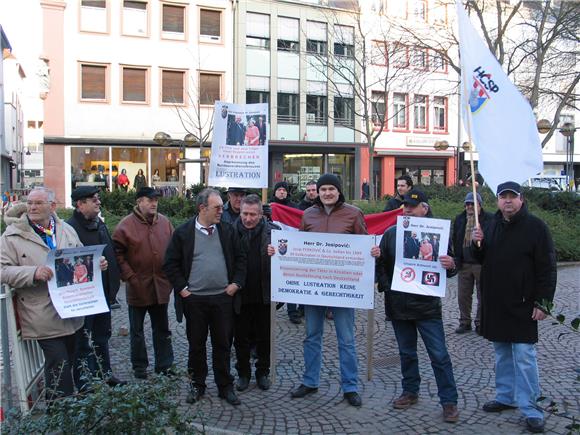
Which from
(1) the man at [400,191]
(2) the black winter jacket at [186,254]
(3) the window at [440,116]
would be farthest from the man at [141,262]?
(3) the window at [440,116]

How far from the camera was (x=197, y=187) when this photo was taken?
17.3 metres

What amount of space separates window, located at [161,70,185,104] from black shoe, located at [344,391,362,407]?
29718 mm

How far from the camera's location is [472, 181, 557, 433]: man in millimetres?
4715

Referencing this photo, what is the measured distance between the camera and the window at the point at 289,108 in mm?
35969

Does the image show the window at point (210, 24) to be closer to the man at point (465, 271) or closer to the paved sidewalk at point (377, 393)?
the paved sidewalk at point (377, 393)

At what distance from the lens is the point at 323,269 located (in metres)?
5.52

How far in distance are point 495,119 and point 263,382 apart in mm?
3296

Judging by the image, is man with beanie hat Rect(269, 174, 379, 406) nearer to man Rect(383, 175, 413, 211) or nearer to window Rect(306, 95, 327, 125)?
man Rect(383, 175, 413, 211)

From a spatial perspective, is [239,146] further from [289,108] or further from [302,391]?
[289,108]

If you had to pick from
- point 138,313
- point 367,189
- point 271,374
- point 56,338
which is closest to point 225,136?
point 138,313

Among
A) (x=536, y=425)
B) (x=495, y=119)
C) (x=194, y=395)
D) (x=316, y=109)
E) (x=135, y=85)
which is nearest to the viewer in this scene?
(x=536, y=425)

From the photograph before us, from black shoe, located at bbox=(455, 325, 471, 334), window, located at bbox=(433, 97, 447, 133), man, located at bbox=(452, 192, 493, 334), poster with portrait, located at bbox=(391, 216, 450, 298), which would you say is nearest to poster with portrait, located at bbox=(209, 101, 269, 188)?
poster with portrait, located at bbox=(391, 216, 450, 298)

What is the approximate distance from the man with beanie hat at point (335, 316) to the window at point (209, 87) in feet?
A: 96.7

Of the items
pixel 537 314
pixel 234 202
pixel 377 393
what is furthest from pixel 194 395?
pixel 537 314
